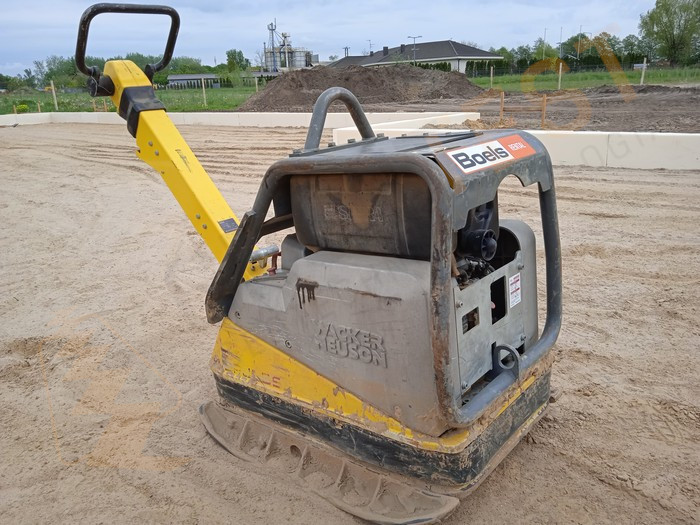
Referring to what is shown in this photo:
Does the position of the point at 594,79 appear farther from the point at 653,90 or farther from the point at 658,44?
the point at 658,44

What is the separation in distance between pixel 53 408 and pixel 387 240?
7.51ft

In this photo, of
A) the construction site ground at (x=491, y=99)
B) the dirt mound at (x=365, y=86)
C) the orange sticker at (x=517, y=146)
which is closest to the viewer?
the orange sticker at (x=517, y=146)

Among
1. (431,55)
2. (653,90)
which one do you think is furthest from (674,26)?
(653,90)

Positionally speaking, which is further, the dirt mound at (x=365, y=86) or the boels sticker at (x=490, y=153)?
the dirt mound at (x=365, y=86)

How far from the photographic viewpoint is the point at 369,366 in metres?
2.11

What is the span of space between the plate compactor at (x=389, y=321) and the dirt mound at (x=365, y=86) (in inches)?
856

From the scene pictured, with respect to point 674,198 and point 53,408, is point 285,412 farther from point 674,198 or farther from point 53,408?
point 674,198

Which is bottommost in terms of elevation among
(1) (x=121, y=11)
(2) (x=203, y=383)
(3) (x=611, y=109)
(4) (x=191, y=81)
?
(2) (x=203, y=383)

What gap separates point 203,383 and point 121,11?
203 centimetres

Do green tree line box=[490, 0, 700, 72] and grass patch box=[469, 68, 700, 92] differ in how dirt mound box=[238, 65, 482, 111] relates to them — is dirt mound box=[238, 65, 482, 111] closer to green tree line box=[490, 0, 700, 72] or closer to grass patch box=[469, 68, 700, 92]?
grass patch box=[469, 68, 700, 92]

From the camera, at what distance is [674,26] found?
40375 millimetres

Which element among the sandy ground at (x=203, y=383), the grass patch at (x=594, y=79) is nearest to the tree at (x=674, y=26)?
the grass patch at (x=594, y=79)

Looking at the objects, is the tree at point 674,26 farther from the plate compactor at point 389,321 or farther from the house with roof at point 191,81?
the plate compactor at point 389,321

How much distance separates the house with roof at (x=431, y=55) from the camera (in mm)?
49781
